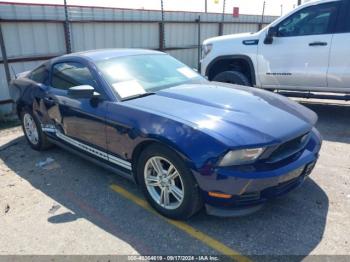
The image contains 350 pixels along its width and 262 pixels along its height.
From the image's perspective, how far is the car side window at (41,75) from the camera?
481 centimetres

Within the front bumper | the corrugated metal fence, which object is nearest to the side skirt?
the front bumper

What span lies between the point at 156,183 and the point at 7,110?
215 inches

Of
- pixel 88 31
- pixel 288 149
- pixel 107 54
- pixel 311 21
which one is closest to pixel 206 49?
pixel 311 21

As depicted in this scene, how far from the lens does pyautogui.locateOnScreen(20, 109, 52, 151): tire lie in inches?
196

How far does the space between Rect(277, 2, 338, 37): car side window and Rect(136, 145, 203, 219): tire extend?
168 inches

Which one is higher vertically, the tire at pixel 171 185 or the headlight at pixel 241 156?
the headlight at pixel 241 156

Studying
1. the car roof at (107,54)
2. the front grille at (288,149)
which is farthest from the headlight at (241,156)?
the car roof at (107,54)

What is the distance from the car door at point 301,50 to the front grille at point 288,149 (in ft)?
10.6

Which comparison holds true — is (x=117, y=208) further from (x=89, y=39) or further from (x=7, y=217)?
(x=89, y=39)

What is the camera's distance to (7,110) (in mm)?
7445

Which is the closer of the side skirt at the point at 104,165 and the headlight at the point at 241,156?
the headlight at the point at 241,156

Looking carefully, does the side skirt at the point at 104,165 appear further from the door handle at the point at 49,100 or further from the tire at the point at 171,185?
the door handle at the point at 49,100

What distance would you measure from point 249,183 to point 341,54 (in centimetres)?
407

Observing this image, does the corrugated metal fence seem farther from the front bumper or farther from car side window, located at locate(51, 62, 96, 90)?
the front bumper
